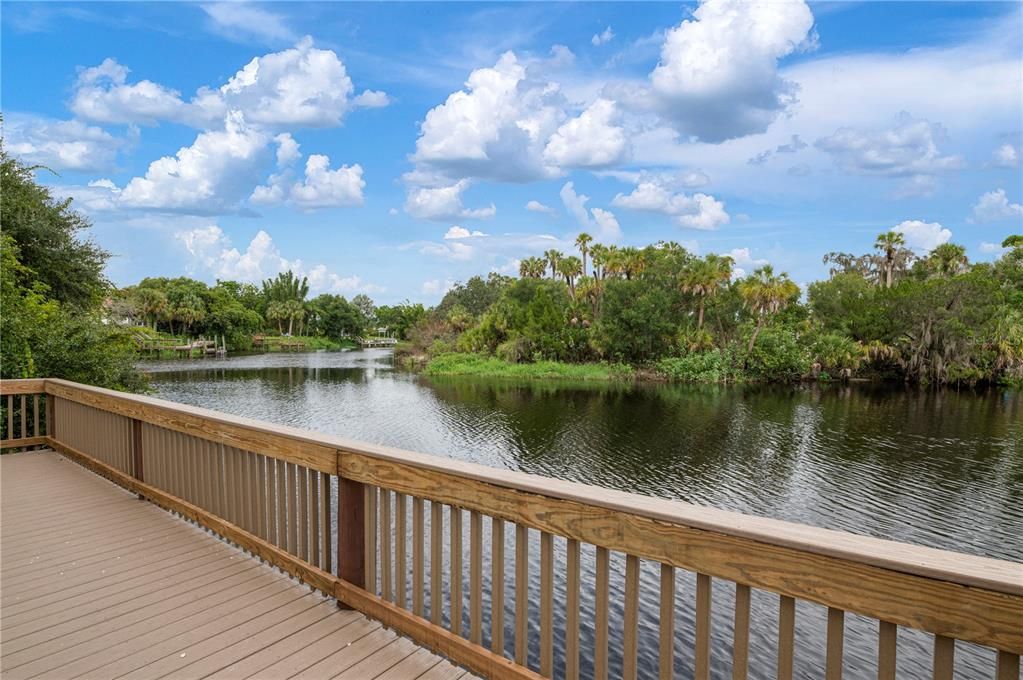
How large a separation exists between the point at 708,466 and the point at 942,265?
34747 millimetres

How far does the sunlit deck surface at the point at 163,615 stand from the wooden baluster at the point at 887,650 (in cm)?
148

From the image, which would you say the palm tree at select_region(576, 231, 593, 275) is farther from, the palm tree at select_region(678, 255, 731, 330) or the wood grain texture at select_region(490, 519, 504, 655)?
the wood grain texture at select_region(490, 519, 504, 655)

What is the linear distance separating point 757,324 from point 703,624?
3431 cm

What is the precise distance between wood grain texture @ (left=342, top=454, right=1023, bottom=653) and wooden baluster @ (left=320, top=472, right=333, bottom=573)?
91 centimetres

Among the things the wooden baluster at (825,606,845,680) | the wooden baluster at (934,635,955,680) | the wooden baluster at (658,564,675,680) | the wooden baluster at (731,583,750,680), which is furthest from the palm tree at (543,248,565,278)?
the wooden baluster at (934,635,955,680)

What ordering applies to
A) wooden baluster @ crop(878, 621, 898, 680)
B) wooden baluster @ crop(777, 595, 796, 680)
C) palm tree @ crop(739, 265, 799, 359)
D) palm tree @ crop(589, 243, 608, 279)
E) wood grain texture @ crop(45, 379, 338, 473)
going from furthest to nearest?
palm tree @ crop(589, 243, 608, 279) < palm tree @ crop(739, 265, 799, 359) < wood grain texture @ crop(45, 379, 338, 473) < wooden baluster @ crop(777, 595, 796, 680) < wooden baluster @ crop(878, 621, 898, 680)

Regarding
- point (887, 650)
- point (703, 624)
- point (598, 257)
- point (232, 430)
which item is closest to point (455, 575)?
point (703, 624)

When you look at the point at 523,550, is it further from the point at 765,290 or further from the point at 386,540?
the point at 765,290

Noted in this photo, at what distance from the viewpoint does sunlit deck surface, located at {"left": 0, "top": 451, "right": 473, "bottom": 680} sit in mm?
2311

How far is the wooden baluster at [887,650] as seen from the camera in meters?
1.27

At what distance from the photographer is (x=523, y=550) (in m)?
1.98

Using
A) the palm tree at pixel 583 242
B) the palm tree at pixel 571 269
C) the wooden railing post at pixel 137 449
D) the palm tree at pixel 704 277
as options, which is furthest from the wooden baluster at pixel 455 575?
the palm tree at pixel 583 242

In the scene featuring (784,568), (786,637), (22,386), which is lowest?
(22,386)

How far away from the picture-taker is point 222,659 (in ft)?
7.73
